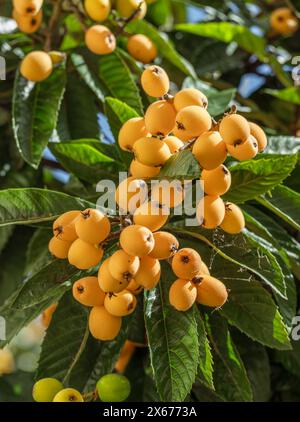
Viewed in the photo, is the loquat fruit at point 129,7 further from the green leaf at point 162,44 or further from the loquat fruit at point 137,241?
the loquat fruit at point 137,241

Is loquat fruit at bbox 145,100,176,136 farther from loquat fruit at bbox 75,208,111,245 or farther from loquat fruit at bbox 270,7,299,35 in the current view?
loquat fruit at bbox 270,7,299,35

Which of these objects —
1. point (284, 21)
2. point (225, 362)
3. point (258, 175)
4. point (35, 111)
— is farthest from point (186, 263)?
point (284, 21)

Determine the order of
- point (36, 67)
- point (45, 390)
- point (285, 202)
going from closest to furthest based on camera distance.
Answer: point (45, 390), point (285, 202), point (36, 67)

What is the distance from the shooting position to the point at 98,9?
2.16 meters

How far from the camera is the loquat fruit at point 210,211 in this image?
1547 millimetres

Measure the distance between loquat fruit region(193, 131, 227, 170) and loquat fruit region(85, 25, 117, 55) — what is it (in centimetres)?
72

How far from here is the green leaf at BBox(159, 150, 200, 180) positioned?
4.88ft

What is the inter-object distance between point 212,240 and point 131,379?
585 mm

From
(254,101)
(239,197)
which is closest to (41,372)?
(239,197)

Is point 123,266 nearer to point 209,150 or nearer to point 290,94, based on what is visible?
point 209,150

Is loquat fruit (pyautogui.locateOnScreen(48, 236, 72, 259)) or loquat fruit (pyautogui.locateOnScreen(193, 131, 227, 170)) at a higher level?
loquat fruit (pyautogui.locateOnScreen(193, 131, 227, 170))

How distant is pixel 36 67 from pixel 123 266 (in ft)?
2.59

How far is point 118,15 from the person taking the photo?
228 centimetres

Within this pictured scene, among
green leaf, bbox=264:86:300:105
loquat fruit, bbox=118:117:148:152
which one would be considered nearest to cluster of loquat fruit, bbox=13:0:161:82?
green leaf, bbox=264:86:300:105
